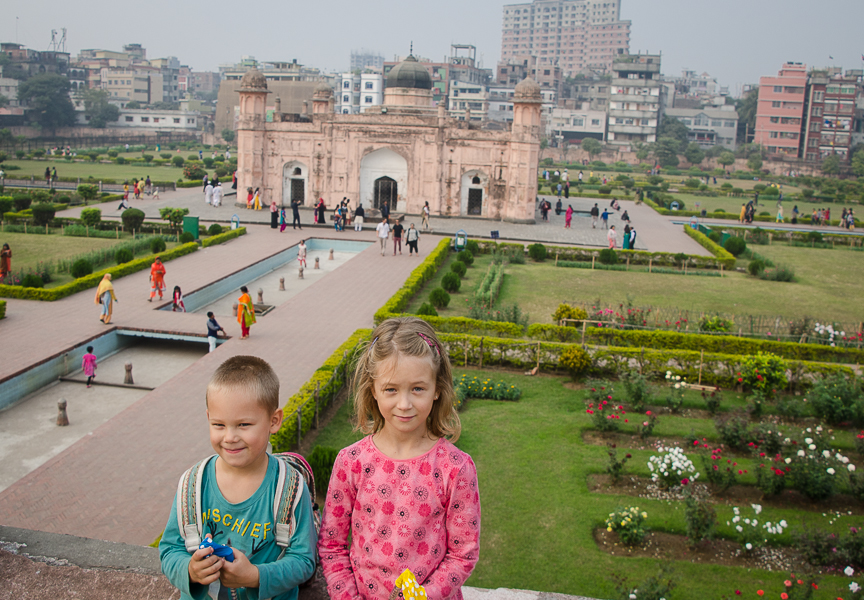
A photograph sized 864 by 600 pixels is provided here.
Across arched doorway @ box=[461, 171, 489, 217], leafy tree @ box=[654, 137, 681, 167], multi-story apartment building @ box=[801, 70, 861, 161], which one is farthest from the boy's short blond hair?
multi-story apartment building @ box=[801, 70, 861, 161]

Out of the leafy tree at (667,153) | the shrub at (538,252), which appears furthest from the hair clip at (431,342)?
the leafy tree at (667,153)

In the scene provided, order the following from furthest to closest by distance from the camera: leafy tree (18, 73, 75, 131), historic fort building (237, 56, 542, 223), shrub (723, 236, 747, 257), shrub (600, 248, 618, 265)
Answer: leafy tree (18, 73, 75, 131) → historic fort building (237, 56, 542, 223) → shrub (723, 236, 747, 257) → shrub (600, 248, 618, 265)

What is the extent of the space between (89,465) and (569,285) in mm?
14275

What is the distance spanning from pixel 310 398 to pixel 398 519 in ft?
24.9

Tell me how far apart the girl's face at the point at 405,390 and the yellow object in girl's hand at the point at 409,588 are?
574mm

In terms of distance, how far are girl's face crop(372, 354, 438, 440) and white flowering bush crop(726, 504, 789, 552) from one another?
5.83 m

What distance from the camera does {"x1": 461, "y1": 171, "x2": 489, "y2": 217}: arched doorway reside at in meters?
31.2

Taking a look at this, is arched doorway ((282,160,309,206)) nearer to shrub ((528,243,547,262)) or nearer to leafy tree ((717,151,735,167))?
shrub ((528,243,547,262))

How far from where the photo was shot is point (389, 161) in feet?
104

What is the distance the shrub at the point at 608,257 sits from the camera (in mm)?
23562

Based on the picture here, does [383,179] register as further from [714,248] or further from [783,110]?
[783,110]

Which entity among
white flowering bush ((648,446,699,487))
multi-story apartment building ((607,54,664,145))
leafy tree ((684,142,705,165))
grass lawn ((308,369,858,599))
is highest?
multi-story apartment building ((607,54,664,145))

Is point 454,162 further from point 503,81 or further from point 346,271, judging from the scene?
point 503,81

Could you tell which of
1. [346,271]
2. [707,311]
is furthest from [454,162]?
[707,311]
